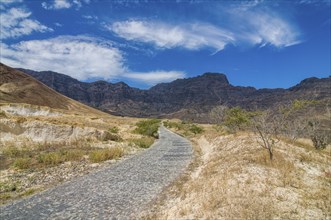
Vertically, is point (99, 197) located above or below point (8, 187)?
above

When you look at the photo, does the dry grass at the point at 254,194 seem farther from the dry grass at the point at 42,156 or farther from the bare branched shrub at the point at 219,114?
the bare branched shrub at the point at 219,114

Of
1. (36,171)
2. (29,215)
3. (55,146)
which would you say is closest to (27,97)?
(55,146)

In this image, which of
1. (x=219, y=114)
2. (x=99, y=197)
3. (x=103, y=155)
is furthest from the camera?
(x=219, y=114)

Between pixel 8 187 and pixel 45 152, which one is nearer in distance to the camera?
pixel 8 187

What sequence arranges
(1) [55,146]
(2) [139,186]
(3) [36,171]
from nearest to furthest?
(2) [139,186] < (3) [36,171] < (1) [55,146]

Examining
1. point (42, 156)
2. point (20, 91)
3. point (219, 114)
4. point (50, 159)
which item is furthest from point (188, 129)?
point (20, 91)

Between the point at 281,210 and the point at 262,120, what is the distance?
47.1ft

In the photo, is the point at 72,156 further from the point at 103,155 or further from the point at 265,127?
the point at 265,127

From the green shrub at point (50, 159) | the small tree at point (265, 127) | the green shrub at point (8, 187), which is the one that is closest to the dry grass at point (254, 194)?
the small tree at point (265, 127)

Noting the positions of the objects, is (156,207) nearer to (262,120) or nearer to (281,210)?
(281,210)

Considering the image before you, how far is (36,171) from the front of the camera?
23.7 metres

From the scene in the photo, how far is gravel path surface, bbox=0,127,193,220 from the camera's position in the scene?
13.6 m

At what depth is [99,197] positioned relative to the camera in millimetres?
16234

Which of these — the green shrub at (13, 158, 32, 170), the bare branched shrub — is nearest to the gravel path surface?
the green shrub at (13, 158, 32, 170)
